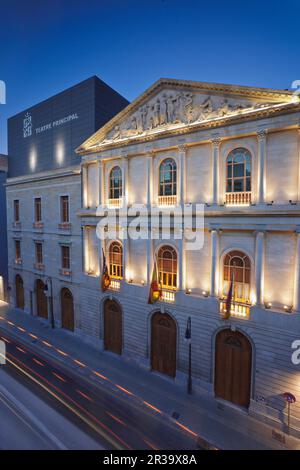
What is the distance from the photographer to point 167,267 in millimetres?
16859

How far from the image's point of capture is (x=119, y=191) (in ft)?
62.1

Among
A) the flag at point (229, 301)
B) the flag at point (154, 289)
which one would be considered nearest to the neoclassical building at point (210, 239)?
the flag at point (229, 301)

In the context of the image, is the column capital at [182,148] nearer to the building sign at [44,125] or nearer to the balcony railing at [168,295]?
the balcony railing at [168,295]

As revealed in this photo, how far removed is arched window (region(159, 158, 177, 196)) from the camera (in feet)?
53.7

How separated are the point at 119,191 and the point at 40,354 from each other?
1383 cm

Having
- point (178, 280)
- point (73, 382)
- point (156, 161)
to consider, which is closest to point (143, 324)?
point (178, 280)

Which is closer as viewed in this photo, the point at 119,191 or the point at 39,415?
the point at 39,415

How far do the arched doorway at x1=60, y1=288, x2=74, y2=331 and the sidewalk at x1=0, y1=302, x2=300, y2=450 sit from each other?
753 millimetres

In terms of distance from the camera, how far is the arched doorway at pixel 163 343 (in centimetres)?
1667

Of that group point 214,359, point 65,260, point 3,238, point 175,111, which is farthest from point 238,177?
point 3,238

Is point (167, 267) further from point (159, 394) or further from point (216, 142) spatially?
point (216, 142)

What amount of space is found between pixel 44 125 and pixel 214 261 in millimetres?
22096

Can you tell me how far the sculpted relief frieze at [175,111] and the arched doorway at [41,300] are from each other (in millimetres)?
16479
